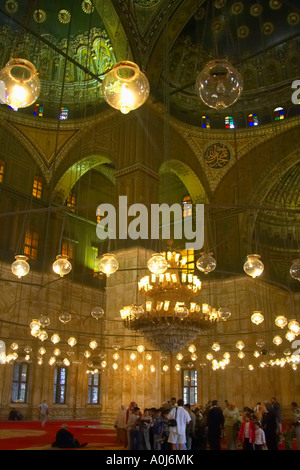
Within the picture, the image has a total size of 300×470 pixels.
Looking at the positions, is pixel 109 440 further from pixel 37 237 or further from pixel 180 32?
pixel 180 32

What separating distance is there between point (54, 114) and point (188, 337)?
30.9ft

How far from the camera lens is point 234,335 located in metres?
14.7

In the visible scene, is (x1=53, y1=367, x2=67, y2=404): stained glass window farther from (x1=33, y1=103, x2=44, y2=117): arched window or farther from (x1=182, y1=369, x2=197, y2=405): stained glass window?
(x1=33, y1=103, x2=44, y2=117): arched window

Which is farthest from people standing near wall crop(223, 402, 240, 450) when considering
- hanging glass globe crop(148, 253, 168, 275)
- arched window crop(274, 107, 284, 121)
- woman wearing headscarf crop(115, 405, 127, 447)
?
arched window crop(274, 107, 284, 121)

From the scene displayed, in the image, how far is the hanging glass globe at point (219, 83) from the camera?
10.8 feet

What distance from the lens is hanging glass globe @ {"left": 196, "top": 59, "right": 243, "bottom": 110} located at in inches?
129

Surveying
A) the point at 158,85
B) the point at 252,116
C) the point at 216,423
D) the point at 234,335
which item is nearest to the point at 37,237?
the point at 158,85

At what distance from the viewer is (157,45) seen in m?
13.1

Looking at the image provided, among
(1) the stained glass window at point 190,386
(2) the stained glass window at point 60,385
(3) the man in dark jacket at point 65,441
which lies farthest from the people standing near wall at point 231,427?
(2) the stained glass window at point 60,385

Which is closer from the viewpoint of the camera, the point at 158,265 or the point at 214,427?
the point at 158,265

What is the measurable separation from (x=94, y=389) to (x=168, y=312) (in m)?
9.26

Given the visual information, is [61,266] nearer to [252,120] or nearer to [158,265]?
[158,265]

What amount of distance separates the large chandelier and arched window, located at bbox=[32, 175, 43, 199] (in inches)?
285

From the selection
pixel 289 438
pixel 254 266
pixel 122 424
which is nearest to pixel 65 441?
pixel 122 424
